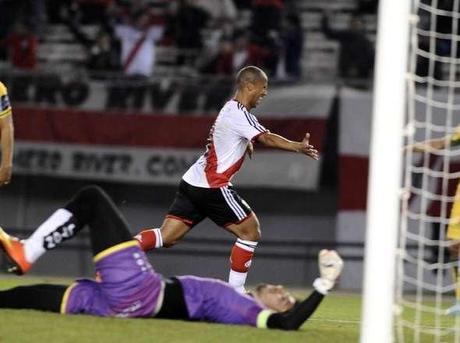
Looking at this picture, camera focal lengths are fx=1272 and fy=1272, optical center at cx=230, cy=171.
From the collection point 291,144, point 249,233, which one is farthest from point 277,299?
point 249,233

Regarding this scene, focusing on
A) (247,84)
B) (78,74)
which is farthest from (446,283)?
(247,84)

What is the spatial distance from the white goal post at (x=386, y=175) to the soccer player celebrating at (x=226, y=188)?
348 centimetres

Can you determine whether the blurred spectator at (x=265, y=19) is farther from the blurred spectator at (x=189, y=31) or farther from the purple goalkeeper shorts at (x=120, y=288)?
the purple goalkeeper shorts at (x=120, y=288)

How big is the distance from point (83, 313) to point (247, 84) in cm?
315

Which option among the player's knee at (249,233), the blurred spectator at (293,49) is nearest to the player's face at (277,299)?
the player's knee at (249,233)

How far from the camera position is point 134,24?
2008cm

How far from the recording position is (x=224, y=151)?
36.8ft

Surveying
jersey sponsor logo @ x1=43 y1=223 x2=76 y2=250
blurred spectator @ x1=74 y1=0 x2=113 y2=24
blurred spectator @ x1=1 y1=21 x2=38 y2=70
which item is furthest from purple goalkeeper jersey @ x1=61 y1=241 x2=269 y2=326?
blurred spectator @ x1=74 y1=0 x2=113 y2=24

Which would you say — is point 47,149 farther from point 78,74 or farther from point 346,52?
point 346,52

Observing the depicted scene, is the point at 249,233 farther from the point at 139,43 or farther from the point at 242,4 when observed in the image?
the point at 242,4

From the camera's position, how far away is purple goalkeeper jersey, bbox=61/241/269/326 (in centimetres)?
830

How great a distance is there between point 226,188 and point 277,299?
2757mm

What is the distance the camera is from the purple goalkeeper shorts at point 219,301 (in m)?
8.55

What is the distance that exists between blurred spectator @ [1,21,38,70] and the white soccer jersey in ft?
30.3
